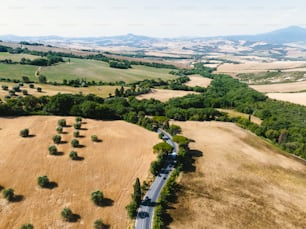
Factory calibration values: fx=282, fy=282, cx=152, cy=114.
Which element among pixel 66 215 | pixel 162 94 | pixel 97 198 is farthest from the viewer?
pixel 162 94

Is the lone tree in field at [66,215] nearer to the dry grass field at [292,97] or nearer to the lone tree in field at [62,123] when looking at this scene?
the lone tree in field at [62,123]

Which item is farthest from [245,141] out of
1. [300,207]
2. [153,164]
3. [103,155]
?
[103,155]

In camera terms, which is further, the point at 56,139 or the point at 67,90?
the point at 67,90

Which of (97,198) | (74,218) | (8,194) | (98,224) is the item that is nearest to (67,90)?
(8,194)

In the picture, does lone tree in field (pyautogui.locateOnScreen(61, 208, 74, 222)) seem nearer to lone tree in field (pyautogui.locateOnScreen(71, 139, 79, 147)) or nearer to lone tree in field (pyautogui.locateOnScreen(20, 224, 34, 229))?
lone tree in field (pyautogui.locateOnScreen(20, 224, 34, 229))

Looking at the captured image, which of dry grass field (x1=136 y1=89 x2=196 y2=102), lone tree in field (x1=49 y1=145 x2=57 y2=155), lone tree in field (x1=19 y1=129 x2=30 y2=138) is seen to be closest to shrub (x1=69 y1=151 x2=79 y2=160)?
lone tree in field (x1=49 y1=145 x2=57 y2=155)

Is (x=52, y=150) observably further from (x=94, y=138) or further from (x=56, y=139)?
(x=94, y=138)

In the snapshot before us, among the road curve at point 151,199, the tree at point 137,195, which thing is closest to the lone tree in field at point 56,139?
the road curve at point 151,199

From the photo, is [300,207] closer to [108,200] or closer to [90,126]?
[108,200]
